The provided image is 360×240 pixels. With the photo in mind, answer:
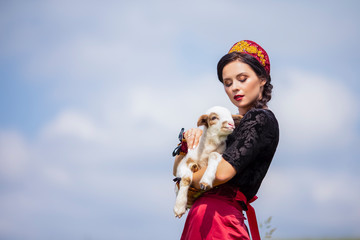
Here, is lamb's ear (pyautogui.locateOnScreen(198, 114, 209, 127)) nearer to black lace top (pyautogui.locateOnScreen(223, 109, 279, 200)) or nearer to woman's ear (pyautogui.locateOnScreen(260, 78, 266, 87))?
black lace top (pyautogui.locateOnScreen(223, 109, 279, 200))

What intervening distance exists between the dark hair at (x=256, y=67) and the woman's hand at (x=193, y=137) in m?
0.68

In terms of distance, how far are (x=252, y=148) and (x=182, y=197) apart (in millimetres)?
773

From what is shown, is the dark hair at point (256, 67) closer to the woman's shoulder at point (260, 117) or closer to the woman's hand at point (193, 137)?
the woman's shoulder at point (260, 117)

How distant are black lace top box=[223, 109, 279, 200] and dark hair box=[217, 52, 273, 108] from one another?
43 cm

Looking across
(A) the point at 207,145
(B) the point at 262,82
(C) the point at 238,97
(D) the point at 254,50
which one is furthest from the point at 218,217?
(D) the point at 254,50

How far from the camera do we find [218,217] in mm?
4160

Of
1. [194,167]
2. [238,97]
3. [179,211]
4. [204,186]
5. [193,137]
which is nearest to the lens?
[204,186]

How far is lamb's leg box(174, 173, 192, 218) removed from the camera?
412 centimetres

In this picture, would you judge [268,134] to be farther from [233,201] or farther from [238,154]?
[233,201]

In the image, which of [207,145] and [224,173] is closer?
[224,173]

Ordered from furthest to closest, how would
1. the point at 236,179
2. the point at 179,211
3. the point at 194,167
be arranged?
the point at 194,167 < the point at 236,179 < the point at 179,211

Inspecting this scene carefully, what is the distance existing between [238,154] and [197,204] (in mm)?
654

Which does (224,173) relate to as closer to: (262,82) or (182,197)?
(182,197)

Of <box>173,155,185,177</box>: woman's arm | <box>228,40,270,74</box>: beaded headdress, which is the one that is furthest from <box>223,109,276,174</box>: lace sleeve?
<box>228,40,270,74</box>: beaded headdress
